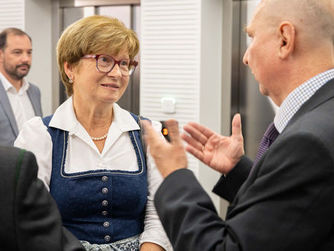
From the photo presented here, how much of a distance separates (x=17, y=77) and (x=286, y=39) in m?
3.28

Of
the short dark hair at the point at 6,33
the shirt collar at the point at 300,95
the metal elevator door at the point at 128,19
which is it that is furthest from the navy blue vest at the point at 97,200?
the metal elevator door at the point at 128,19

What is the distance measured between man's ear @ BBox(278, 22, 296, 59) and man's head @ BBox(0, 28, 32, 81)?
3.24 metres

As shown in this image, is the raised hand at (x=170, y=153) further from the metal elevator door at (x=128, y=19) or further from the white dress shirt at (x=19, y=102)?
the metal elevator door at (x=128, y=19)

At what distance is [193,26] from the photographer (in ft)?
13.2

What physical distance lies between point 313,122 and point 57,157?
105 cm

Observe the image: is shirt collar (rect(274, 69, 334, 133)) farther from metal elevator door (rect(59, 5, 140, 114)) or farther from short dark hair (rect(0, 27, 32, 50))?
short dark hair (rect(0, 27, 32, 50))

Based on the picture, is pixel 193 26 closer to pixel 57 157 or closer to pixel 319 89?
pixel 57 157

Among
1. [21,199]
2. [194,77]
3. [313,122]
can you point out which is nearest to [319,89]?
[313,122]

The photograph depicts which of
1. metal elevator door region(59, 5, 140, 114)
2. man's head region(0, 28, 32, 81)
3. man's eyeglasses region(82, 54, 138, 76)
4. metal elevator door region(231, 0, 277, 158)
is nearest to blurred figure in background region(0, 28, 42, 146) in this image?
man's head region(0, 28, 32, 81)

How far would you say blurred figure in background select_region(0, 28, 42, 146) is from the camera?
4012 millimetres

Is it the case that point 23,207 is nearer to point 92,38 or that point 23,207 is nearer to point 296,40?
point 296,40

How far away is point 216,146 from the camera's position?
5.16ft

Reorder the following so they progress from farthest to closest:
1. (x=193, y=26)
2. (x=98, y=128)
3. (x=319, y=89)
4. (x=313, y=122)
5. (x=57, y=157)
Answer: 1. (x=193, y=26)
2. (x=98, y=128)
3. (x=57, y=157)
4. (x=319, y=89)
5. (x=313, y=122)

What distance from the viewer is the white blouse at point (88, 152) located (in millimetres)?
1846
